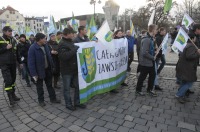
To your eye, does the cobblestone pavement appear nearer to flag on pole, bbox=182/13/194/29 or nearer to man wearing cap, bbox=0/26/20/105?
man wearing cap, bbox=0/26/20/105

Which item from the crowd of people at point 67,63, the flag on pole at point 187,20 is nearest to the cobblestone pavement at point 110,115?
the crowd of people at point 67,63

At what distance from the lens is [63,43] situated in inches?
165

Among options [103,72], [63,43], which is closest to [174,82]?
[103,72]

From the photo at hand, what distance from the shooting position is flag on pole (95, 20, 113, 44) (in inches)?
190

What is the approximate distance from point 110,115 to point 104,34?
212 cm

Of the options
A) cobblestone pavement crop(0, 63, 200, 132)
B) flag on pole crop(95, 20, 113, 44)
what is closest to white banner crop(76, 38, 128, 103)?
flag on pole crop(95, 20, 113, 44)

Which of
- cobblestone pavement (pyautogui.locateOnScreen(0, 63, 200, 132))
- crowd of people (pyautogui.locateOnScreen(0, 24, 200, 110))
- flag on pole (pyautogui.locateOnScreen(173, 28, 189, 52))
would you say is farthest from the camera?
flag on pole (pyautogui.locateOnScreen(173, 28, 189, 52))

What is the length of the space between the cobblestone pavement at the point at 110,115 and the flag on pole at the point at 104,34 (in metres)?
1.64

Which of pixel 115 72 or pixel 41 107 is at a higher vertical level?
pixel 115 72

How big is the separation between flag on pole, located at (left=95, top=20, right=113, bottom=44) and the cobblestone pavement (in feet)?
5.39

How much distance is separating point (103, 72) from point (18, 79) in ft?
15.0

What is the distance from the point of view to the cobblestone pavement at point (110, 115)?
3641 mm

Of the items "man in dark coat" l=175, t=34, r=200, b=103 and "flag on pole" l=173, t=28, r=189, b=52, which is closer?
"man in dark coat" l=175, t=34, r=200, b=103

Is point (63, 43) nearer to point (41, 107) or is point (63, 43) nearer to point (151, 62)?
point (41, 107)
